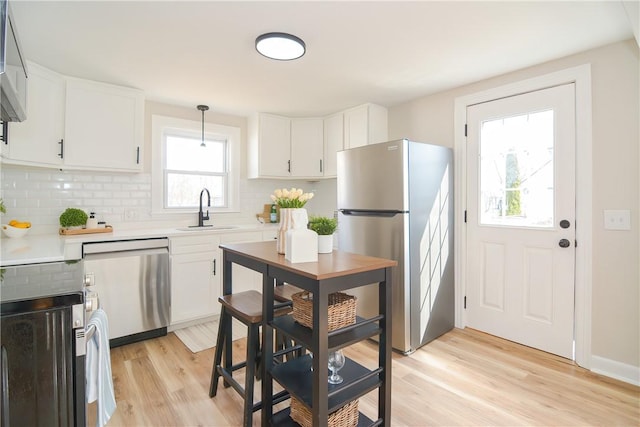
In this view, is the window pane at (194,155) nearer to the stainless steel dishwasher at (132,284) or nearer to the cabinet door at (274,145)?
the cabinet door at (274,145)

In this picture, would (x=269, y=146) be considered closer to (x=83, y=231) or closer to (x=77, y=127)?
(x=77, y=127)

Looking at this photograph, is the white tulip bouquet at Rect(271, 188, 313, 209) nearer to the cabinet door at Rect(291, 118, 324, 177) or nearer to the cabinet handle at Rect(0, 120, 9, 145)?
the cabinet handle at Rect(0, 120, 9, 145)

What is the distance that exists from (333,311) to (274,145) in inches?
112

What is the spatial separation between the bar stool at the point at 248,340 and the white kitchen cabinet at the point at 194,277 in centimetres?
108

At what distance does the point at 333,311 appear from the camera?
1422 mm

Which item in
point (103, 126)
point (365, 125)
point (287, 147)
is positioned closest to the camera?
point (103, 126)

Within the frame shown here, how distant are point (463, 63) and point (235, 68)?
1802mm

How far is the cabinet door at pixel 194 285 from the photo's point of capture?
9.71 ft

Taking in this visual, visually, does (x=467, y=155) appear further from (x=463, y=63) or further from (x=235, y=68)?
(x=235, y=68)

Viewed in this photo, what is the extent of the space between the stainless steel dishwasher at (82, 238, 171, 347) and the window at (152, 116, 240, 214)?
0.81 metres

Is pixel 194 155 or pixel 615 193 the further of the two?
pixel 194 155

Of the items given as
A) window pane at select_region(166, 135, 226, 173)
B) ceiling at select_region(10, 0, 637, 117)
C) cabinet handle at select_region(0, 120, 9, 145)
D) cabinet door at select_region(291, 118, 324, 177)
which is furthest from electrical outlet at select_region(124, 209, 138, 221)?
cabinet door at select_region(291, 118, 324, 177)

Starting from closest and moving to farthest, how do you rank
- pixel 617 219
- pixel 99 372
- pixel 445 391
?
pixel 99 372
pixel 445 391
pixel 617 219

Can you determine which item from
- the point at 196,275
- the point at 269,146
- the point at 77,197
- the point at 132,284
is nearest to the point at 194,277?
the point at 196,275
